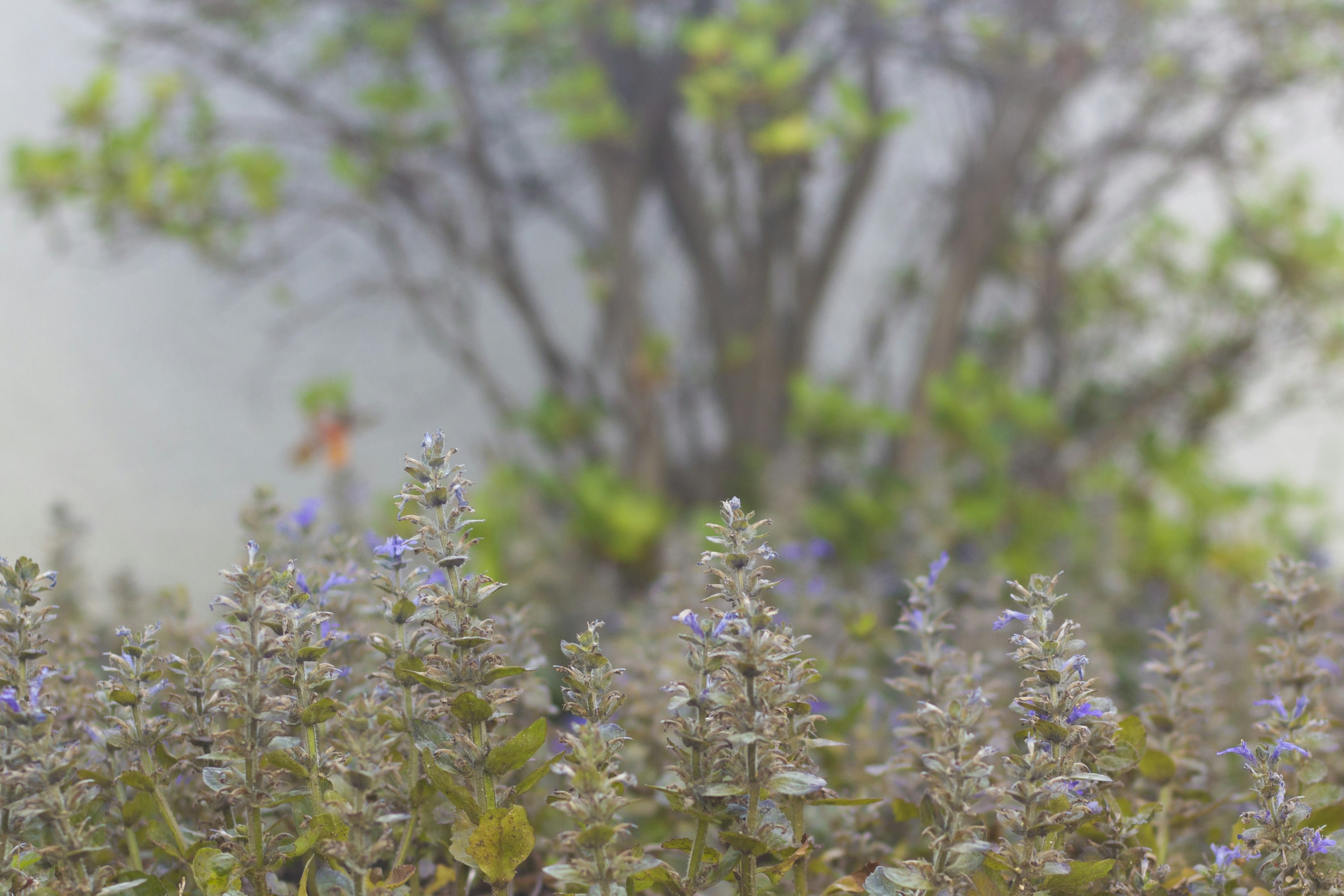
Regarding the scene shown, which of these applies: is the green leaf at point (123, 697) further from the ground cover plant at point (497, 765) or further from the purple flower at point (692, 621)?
the purple flower at point (692, 621)

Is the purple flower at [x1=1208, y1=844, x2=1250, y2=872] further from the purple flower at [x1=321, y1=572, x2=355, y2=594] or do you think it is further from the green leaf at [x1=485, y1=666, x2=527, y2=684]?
the purple flower at [x1=321, y1=572, x2=355, y2=594]

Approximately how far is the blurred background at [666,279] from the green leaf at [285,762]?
1.82m

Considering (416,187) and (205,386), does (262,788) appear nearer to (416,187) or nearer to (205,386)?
(416,187)

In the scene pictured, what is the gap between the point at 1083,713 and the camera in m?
0.80

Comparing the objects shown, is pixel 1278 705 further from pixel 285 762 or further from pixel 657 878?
pixel 285 762

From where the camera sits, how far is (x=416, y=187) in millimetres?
3596

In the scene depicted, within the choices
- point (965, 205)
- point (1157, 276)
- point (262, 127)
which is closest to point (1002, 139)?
point (965, 205)

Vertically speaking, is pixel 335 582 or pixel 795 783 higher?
pixel 335 582

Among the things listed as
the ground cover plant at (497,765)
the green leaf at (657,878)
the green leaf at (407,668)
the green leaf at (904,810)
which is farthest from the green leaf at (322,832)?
the green leaf at (904,810)

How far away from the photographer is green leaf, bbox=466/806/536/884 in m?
0.77

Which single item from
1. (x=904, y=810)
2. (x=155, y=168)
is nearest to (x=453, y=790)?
(x=904, y=810)

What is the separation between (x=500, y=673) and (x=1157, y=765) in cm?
61

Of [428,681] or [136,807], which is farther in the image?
[136,807]

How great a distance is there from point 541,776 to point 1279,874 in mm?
549
